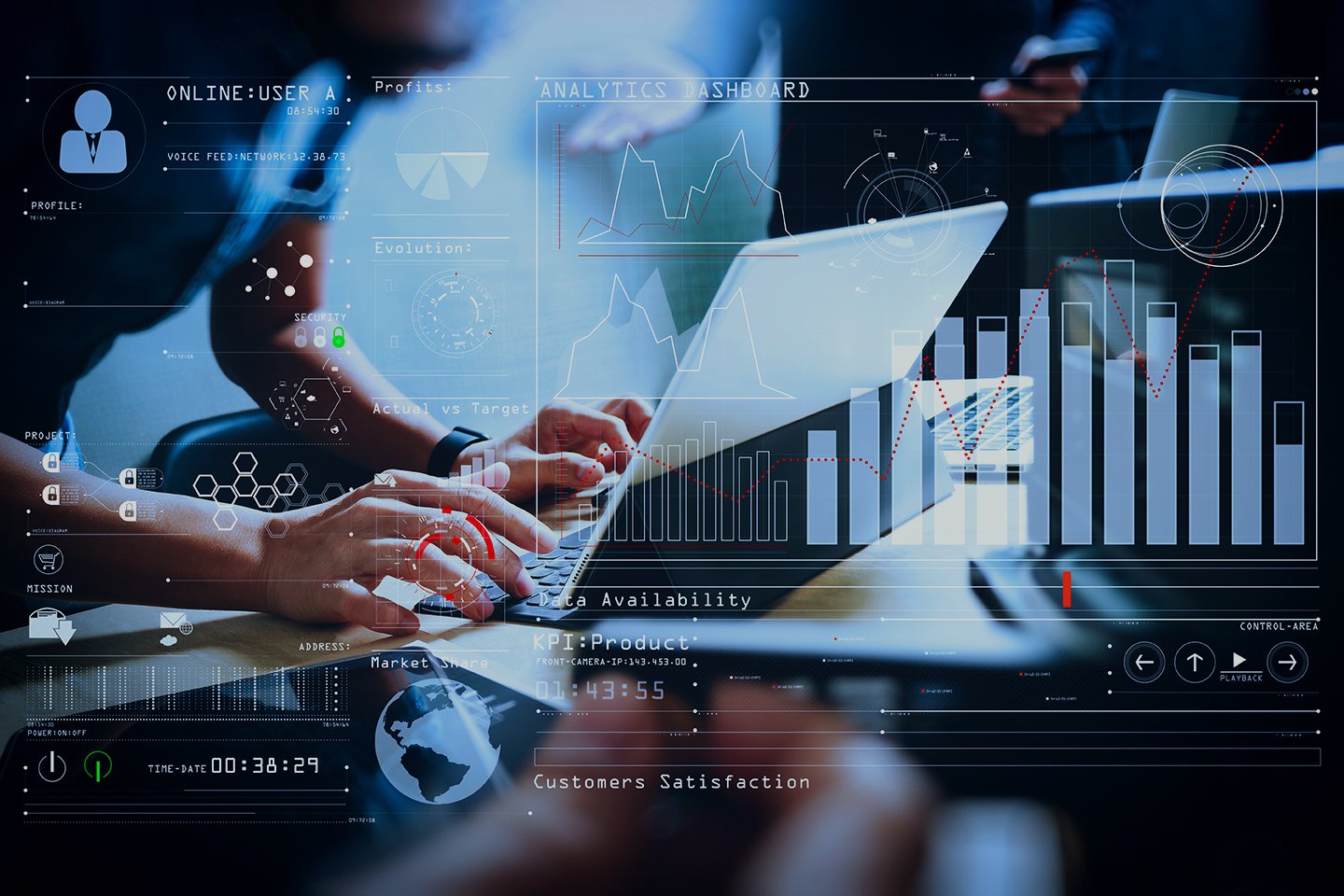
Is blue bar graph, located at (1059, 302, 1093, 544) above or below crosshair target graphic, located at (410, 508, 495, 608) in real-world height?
above

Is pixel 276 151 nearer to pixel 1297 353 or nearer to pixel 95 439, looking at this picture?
pixel 95 439

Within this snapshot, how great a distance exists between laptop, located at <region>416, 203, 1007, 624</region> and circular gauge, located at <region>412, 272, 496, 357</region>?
40 centimetres

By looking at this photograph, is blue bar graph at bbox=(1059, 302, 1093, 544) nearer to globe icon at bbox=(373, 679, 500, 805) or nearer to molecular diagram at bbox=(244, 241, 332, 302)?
globe icon at bbox=(373, 679, 500, 805)

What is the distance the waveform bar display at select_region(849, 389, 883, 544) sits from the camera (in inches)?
103

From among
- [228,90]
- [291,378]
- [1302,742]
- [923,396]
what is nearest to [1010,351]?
[923,396]

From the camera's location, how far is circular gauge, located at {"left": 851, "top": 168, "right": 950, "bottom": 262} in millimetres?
2605

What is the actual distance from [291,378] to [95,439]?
415 mm

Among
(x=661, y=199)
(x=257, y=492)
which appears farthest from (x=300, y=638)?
(x=661, y=199)

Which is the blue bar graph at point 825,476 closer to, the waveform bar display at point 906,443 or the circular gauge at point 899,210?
the waveform bar display at point 906,443

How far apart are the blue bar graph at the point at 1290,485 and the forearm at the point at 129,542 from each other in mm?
2060

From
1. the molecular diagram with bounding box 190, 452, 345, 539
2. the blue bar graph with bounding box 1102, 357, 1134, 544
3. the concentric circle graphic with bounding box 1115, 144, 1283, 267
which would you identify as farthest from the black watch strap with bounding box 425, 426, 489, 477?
the concentric circle graphic with bounding box 1115, 144, 1283, 267

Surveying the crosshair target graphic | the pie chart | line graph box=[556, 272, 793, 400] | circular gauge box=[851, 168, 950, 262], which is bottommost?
the crosshair target graphic

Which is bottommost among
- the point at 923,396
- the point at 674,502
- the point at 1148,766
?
the point at 1148,766

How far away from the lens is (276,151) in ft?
8.51
